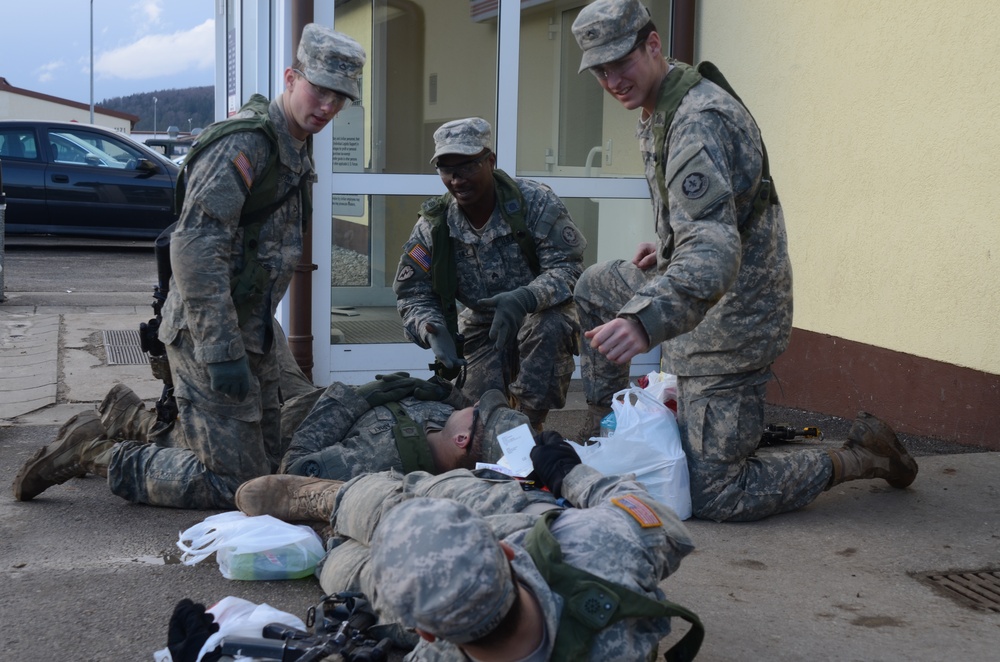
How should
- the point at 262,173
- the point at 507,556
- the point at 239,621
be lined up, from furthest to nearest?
the point at 262,173
the point at 239,621
the point at 507,556

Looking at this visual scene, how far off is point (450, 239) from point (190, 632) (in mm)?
2494

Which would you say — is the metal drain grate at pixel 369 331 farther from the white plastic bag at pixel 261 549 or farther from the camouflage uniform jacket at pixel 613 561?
the camouflage uniform jacket at pixel 613 561

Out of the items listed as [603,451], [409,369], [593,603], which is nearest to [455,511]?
[593,603]

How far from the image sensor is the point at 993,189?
4.46 m

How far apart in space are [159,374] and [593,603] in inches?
104

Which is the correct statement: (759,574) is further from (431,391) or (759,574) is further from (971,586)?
(431,391)

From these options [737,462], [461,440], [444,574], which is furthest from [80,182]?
[444,574]

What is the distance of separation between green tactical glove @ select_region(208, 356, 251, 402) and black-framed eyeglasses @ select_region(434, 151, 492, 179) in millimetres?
1156

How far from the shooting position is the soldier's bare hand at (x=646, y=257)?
168 inches

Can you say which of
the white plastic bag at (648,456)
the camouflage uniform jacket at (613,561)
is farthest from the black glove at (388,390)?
the camouflage uniform jacket at (613,561)

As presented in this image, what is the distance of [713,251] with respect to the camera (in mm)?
3258

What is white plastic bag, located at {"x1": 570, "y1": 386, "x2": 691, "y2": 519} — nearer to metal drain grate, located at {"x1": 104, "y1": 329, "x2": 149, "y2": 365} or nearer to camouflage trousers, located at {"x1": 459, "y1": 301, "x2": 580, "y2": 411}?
camouflage trousers, located at {"x1": 459, "y1": 301, "x2": 580, "y2": 411}

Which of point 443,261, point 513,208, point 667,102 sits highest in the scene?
point 667,102

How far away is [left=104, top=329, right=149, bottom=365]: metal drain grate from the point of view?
6.34 meters
